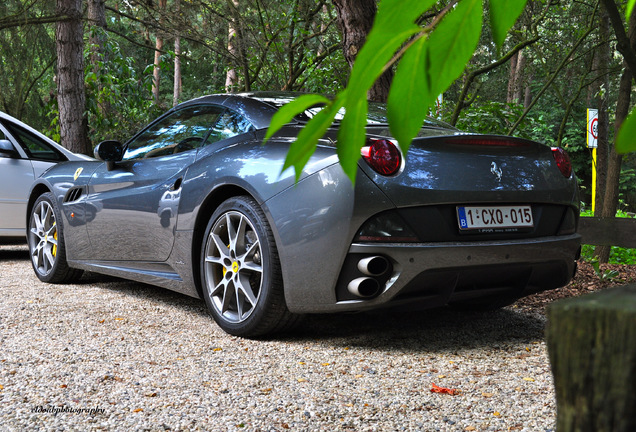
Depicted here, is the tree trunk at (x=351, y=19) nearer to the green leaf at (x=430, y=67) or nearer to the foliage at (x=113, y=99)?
the green leaf at (x=430, y=67)

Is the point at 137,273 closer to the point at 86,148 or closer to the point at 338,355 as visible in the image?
the point at 338,355

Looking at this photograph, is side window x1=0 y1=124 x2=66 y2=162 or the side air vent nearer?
the side air vent

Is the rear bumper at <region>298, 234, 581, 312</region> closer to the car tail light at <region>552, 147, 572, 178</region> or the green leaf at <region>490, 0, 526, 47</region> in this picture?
the car tail light at <region>552, 147, 572, 178</region>

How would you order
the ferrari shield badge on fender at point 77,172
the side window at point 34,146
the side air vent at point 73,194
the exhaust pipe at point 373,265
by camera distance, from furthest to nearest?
the side window at point 34,146 → the ferrari shield badge on fender at point 77,172 → the side air vent at point 73,194 → the exhaust pipe at point 373,265

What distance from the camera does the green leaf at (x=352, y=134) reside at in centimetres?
58

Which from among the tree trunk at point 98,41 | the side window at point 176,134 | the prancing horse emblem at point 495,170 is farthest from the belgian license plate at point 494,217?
the tree trunk at point 98,41

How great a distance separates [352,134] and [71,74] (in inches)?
456

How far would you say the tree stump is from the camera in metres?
0.65

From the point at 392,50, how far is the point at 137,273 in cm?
442

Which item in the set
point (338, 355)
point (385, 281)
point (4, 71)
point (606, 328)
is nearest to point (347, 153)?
point (606, 328)

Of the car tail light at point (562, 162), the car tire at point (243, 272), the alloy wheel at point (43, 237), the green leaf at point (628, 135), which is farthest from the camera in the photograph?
the alloy wheel at point (43, 237)

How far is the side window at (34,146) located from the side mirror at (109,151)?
11.1 feet

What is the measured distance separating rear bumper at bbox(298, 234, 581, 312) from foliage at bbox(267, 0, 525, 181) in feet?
8.81

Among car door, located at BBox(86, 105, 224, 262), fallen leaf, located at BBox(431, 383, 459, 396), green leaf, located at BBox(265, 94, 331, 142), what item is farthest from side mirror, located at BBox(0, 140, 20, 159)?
green leaf, located at BBox(265, 94, 331, 142)
